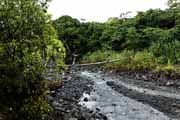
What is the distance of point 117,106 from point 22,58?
28.6 feet

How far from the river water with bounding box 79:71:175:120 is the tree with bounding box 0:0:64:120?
5.34 metres

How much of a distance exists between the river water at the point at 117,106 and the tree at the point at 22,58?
17.5 ft

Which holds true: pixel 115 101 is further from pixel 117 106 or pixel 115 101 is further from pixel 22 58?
pixel 22 58

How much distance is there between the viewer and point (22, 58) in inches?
469

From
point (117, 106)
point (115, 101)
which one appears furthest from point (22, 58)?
point (115, 101)

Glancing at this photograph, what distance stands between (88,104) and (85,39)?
36912 mm

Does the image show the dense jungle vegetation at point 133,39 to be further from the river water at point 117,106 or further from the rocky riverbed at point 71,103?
the river water at point 117,106

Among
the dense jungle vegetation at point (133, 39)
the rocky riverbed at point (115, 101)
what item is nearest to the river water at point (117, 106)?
the rocky riverbed at point (115, 101)

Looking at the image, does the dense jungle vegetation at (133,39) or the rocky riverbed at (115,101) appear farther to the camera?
the dense jungle vegetation at (133,39)

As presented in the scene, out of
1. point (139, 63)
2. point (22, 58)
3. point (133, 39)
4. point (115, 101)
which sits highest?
point (22, 58)

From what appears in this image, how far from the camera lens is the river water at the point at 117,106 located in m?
16.6

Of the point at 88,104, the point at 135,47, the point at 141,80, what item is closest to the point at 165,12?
the point at 135,47

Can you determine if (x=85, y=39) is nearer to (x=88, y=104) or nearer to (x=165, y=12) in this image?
(x=165, y=12)

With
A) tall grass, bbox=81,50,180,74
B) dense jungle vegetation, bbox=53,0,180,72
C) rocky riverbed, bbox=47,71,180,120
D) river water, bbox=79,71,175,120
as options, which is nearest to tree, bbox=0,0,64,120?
rocky riverbed, bbox=47,71,180,120
